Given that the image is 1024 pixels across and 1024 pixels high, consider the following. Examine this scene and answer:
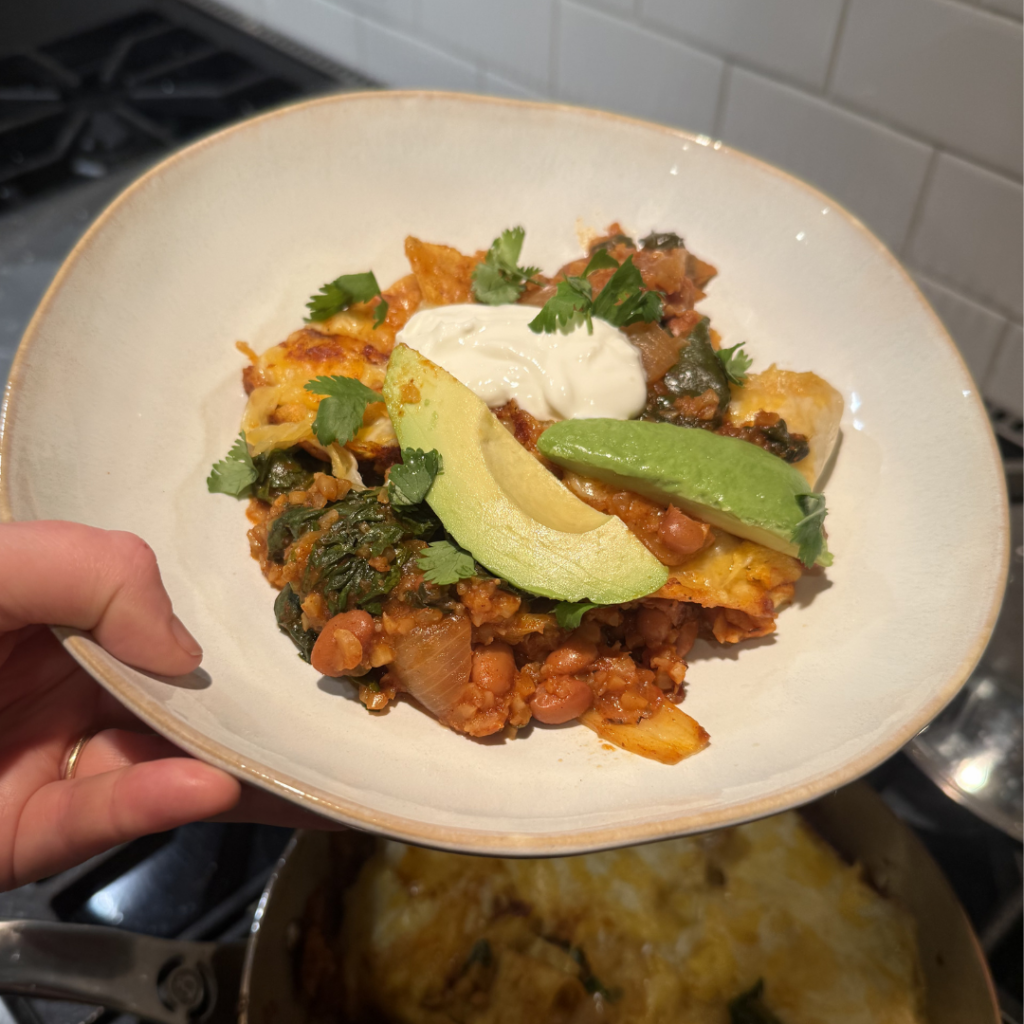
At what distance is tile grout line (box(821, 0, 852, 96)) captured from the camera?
3387 mm

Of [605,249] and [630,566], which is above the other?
[605,249]

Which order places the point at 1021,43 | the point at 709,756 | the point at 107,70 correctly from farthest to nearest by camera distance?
1. the point at 107,70
2. the point at 1021,43
3. the point at 709,756

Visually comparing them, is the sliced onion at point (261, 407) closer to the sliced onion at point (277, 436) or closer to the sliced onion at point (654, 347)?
the sliced onion at point (277, 436)

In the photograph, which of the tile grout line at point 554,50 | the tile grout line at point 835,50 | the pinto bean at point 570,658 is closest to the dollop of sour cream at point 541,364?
the pinto bean at point 570,658

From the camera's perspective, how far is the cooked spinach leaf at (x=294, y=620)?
2.12m

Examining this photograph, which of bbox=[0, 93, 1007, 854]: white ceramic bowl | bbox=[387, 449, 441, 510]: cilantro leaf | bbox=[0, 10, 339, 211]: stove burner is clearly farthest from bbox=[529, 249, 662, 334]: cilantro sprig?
bbox=[0, 10, 339, 211]: stove burner

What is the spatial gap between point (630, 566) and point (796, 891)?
133 centimetres

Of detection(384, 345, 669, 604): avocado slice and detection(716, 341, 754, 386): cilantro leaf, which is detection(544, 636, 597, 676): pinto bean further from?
detection(716, 341, 754, 386): cilantro leaf

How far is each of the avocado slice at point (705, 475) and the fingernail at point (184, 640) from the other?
3.14ft

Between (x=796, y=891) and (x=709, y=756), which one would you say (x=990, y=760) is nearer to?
(x=796, y=891)

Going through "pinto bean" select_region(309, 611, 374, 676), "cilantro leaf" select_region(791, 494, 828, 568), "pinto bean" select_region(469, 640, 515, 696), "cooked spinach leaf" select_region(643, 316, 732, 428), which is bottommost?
"pinto bean" select_region(469, 640, 515, 696)

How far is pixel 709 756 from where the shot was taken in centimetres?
196

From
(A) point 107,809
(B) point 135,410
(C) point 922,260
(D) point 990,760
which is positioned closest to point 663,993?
(D) point 990,760

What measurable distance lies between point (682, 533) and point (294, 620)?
99 centimetres
